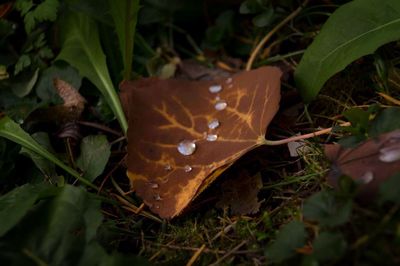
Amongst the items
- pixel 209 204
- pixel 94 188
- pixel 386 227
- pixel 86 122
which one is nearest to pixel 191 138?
pixel 209 204

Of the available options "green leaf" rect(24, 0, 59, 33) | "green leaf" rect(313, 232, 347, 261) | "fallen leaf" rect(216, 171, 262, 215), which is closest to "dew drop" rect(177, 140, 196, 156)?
"fallen leaf" rect(216, 171, 262, 215)

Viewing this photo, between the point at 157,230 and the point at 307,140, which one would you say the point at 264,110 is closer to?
the point at 307,140

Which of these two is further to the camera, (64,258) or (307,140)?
(307,140)

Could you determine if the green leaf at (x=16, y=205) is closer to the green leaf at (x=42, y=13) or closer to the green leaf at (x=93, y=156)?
the green leaf at (x=93, y=156)

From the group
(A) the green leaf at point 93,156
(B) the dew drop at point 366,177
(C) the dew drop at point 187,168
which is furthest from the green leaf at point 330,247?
(A) the green leaf at point 93,156

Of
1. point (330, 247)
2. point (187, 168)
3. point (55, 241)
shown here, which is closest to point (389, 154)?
point (330, 247)

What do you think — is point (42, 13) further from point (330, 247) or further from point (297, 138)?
point (330, 247)
